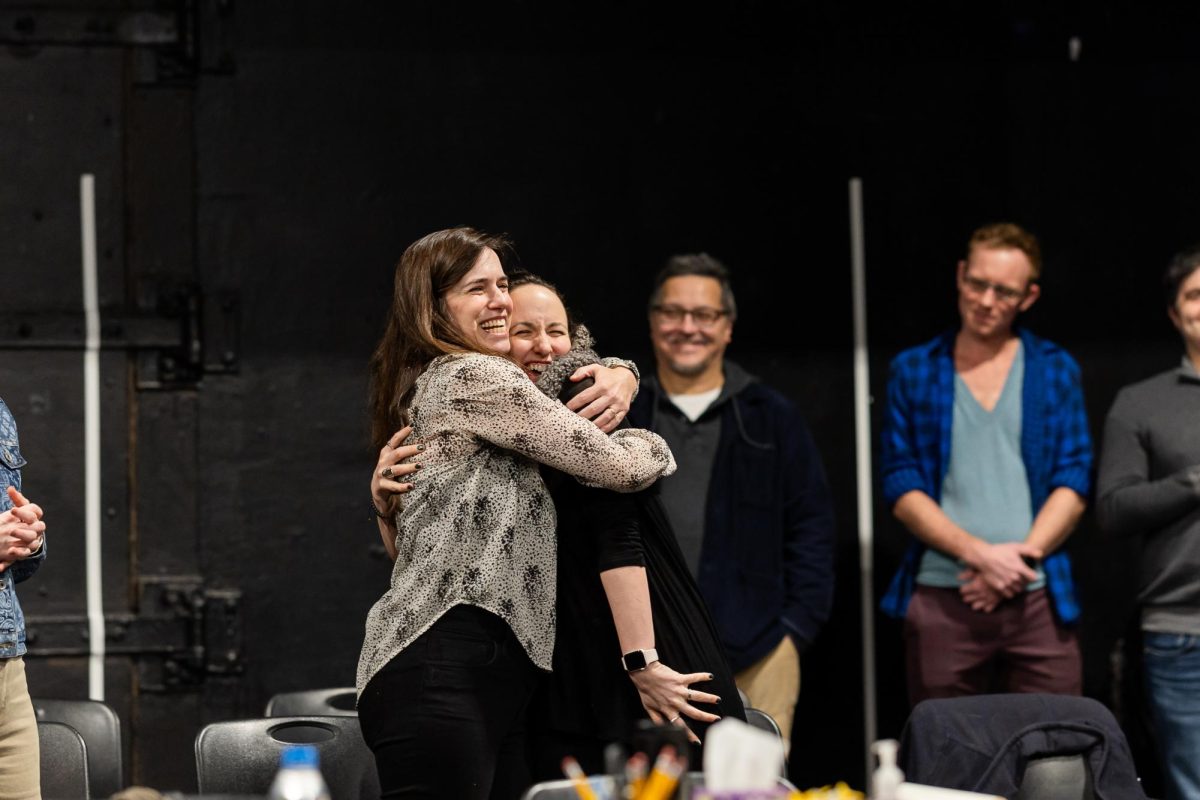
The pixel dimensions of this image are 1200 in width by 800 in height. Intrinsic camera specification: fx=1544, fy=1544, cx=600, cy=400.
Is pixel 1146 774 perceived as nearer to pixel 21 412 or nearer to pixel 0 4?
pixel 21 412

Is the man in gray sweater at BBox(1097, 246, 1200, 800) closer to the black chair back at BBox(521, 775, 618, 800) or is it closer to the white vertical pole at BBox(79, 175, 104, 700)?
the black chair back at BBox(521, 775, 618, 800)

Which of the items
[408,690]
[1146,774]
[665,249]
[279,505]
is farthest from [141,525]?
[1146,774]

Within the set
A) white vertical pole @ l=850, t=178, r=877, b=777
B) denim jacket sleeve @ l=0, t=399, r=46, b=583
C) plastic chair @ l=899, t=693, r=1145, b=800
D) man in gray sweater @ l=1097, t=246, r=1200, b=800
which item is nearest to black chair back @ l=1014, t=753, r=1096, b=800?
plastic chair @ l=899, t=693, r=1145, b=800

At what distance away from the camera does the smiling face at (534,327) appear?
290 centimetres

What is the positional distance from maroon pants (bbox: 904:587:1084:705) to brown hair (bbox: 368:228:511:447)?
6.16ft

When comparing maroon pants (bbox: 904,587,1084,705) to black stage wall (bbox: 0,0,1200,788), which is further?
black stage wall (bbox: 0,0,1200,788)

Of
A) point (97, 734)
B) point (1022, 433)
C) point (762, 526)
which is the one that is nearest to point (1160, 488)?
point (1022, 433)

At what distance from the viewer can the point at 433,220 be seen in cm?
435

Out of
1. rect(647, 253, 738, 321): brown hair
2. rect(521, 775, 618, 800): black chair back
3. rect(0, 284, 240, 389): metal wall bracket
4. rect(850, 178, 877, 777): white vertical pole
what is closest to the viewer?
rect(521, 775, 618, 800): black chair back

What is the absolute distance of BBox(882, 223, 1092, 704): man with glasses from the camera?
397 centimetres

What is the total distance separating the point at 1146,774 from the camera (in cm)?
421

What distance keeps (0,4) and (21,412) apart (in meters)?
1.11

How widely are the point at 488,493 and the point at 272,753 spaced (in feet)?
2.65

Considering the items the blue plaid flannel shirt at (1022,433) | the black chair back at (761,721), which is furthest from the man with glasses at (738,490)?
the black chair back at (761,721)
